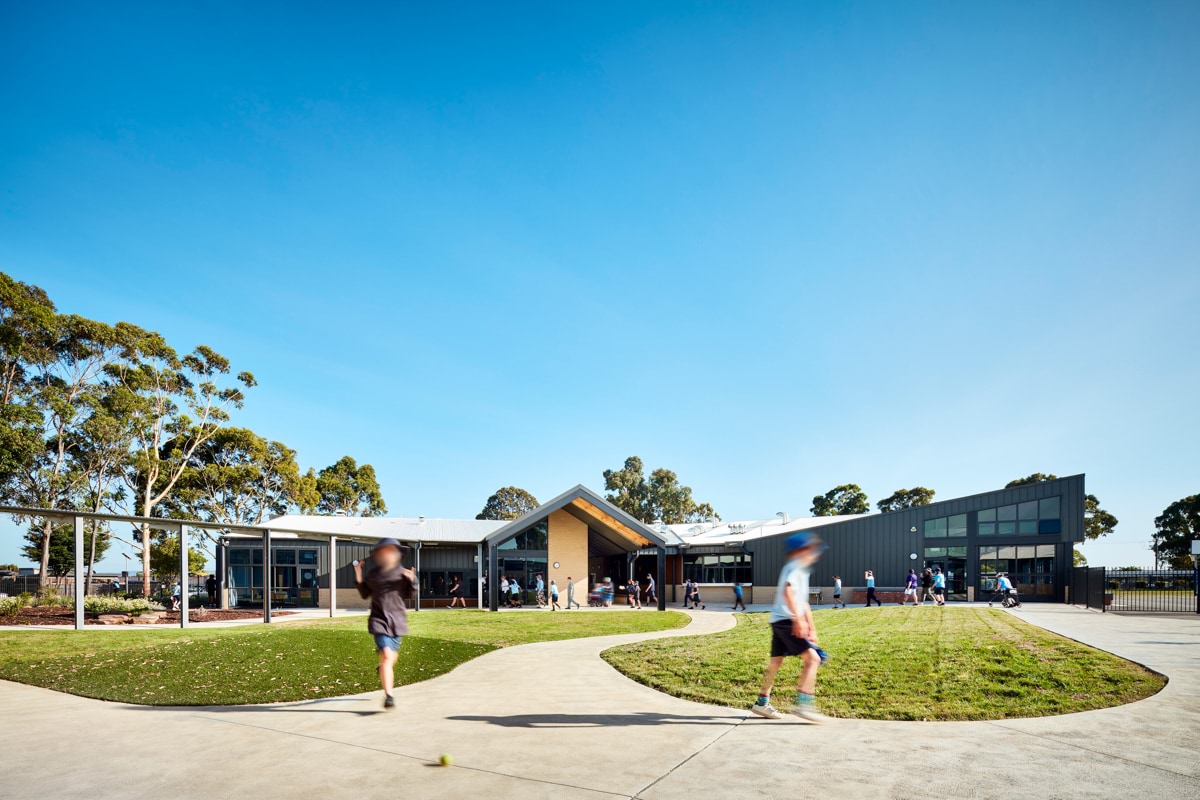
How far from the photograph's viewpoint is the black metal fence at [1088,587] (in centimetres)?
2311

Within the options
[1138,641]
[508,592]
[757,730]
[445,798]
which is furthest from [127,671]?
[508,592]

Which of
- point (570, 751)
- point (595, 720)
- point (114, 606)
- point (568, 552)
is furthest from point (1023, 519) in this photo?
point (114, 606)

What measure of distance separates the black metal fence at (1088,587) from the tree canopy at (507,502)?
195ft

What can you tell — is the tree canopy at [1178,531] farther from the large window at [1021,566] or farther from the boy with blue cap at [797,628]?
the boy with blue cap at [797,628]

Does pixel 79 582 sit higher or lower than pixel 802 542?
lower

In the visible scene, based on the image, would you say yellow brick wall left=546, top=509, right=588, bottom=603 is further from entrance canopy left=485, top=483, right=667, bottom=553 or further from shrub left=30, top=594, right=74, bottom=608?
shrub left=30, top=594, right=74, bottom=608

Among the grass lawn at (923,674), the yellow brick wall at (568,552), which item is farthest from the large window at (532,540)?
the grass lawn at (923,674)

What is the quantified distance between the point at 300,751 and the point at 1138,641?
43.6 ft

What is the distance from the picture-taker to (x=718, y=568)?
3459 cm

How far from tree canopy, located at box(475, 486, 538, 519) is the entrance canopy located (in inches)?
1959

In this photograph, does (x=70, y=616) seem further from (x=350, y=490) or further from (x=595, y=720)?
(x=350, y=490)

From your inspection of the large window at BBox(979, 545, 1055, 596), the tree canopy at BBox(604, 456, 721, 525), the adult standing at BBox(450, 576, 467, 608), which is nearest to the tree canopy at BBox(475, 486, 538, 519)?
the tree canopy at BBox(604, 456, 721, 525)

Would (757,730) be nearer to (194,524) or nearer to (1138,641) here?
(1138,641)

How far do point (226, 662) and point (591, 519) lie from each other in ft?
71.9
